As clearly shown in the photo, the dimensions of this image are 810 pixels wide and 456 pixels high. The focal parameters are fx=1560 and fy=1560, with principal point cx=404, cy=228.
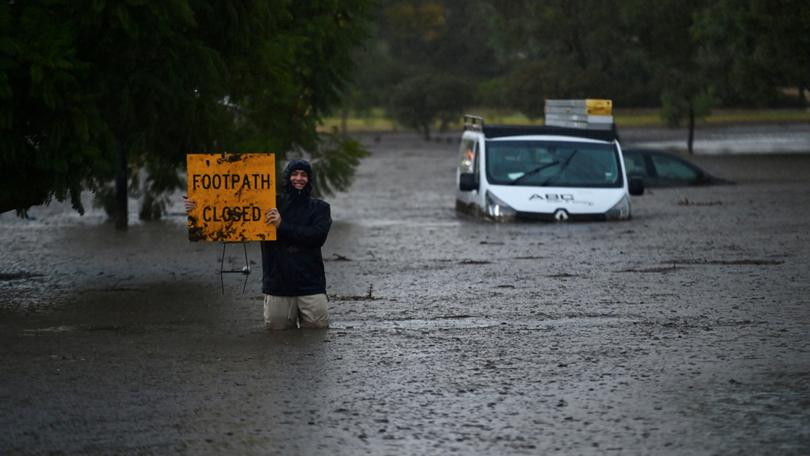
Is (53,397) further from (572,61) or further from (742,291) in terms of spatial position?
(572,61)

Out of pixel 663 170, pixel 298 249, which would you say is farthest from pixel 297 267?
pixel 663 170

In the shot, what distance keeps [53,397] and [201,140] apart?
352 inches

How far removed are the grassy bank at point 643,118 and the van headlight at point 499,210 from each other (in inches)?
2364

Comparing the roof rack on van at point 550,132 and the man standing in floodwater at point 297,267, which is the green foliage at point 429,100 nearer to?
the roof rack on van at point 550,132

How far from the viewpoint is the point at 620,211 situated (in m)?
25.2

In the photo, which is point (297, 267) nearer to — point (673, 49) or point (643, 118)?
point (673, 49)

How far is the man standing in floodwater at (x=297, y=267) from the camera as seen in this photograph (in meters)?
12.7

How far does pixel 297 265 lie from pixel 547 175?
1323cm

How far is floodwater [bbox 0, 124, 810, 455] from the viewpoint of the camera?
849cm

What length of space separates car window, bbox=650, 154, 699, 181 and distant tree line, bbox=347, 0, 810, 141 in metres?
6.66

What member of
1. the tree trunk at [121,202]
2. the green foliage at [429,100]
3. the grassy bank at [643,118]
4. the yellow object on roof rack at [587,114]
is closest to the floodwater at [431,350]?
the tree trunk at [121,202]

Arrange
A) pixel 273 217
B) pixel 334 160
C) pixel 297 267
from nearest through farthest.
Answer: pixel 297 267 → pixel 273 217 → pixel 334 160

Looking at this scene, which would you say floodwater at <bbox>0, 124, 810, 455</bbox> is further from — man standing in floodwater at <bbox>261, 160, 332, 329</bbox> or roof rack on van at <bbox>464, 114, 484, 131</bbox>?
roof rack on van at <bbox>464, 114, 484, 131</bbox>

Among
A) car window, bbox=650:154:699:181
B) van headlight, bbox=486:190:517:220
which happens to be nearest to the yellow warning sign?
van headlight, bbox=486:190:517:220
